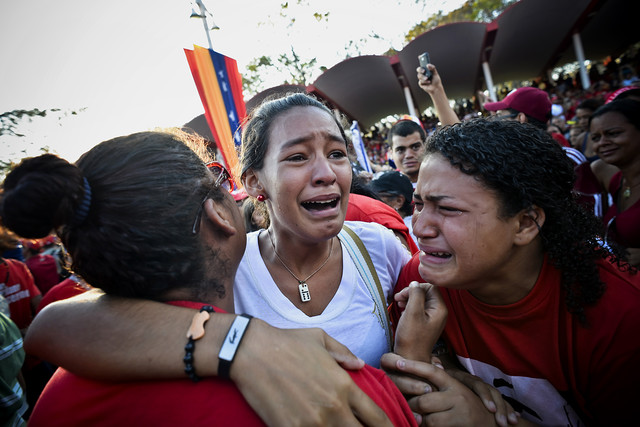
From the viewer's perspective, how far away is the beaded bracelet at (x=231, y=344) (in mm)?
910

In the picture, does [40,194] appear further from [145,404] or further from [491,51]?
[491,51]

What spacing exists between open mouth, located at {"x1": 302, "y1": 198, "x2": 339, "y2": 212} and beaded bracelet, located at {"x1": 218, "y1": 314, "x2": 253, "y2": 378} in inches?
34.0

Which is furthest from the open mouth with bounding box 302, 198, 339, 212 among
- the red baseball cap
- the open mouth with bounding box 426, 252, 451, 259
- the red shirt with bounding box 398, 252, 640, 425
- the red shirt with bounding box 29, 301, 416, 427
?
the red baseball cap

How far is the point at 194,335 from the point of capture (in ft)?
3.12

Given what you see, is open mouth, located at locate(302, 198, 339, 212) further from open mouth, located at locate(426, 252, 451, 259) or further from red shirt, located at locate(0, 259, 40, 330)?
red shirt, located at locate(0, 259, 40, 330)

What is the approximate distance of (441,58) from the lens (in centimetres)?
1552

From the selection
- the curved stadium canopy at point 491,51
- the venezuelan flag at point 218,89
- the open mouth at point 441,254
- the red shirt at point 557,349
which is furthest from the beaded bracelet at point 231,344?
the curved stadium canopy at point 491,51

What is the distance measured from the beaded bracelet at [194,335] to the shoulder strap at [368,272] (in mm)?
958

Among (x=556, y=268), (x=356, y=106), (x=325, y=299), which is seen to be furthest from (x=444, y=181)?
(x=356, y=106)

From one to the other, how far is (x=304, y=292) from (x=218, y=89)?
199 inches

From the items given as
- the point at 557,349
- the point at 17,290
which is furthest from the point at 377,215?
the point at 17,290

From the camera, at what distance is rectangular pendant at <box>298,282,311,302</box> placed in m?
1.81

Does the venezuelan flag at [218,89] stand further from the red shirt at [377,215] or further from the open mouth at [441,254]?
the open mouth at [441,254]

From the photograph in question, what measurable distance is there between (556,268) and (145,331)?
1707 millimetres
